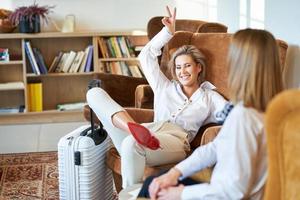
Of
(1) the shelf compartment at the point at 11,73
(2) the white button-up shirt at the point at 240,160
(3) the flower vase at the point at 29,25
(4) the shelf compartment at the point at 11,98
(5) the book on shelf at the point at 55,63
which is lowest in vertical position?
(4) the shelf compartment at the point at 11,98

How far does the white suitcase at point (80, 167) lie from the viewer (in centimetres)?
255

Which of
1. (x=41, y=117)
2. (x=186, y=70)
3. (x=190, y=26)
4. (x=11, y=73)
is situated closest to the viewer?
(x=186, y=70)

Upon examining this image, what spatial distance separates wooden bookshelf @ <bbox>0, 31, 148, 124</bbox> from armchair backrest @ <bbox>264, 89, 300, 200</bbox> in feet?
11.8

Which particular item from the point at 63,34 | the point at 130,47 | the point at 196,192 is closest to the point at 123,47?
the point at 130,47

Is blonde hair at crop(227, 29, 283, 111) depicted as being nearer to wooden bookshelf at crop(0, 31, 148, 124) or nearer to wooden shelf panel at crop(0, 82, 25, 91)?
wooden bookshelf at crop(0, 31, 148, 124)

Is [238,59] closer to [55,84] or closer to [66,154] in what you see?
[66,154]

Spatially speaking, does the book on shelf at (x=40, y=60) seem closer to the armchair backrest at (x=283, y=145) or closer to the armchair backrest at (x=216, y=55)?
the armchair backrest at (x=216, y=55)

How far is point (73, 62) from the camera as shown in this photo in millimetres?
4992

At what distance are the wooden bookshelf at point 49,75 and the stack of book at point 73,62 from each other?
0.19 feet

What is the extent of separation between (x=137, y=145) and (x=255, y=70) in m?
0.84

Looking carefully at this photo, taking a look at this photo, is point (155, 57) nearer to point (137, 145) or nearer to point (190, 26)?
Result: point (137, 145)

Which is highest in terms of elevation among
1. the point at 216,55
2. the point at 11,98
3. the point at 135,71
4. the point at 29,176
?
the point at 216,55

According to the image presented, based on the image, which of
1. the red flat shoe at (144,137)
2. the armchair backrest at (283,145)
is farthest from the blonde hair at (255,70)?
the red flat shoe at (144,137)

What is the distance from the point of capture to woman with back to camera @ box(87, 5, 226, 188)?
225cm
